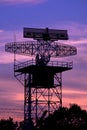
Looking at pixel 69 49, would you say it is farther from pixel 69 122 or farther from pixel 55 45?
pixel 69 122

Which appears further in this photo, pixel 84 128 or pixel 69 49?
pixel 69 49

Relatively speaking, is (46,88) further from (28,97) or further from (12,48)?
(12,48)

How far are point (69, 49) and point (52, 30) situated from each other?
5545 mm

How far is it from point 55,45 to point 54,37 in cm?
253

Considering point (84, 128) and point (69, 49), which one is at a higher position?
point (69, 49)

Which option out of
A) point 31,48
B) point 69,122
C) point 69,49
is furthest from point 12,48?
point 69,122

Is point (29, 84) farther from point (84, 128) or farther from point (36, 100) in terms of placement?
point (84, 128)

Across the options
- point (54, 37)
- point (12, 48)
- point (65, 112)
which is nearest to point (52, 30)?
point (54, 37)

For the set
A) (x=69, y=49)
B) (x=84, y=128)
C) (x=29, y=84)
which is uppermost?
(x=69, y=49)

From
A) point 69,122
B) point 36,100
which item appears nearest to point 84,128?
point 69,122

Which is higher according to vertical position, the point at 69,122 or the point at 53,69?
the point at 53,69

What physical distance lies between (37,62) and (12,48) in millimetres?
5650

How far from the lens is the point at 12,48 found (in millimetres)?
108562

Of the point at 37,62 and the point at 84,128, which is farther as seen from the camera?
the point at 37,62
